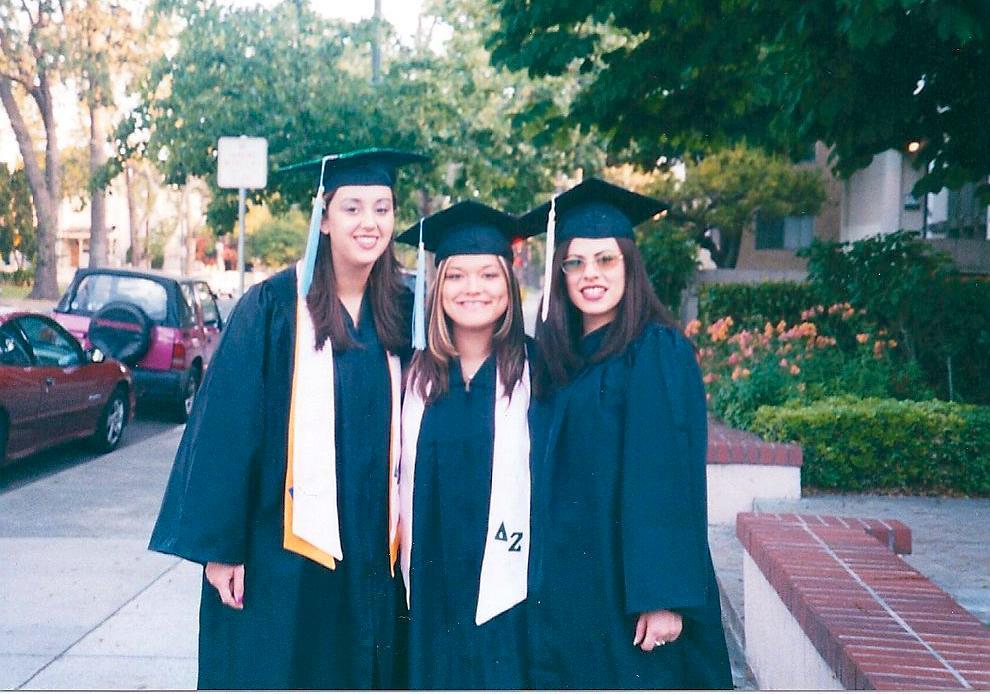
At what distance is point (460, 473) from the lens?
3053 millimetres

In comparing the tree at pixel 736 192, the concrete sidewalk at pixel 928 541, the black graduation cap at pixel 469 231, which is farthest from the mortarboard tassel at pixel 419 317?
the tree at pixel 736 192

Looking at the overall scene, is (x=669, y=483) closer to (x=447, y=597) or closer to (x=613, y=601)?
(x=613, y=601)

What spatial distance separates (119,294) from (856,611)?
31.8ft

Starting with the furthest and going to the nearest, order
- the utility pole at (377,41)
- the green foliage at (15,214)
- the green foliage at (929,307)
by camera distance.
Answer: the green foliage at (15,214), the utility pole at (377,41), the green foliage at (929,307)

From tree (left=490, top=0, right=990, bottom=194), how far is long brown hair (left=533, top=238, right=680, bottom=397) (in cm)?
232

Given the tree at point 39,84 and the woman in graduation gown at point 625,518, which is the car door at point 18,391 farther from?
the tree at point 39,84

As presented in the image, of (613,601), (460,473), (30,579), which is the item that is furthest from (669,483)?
(30,579)

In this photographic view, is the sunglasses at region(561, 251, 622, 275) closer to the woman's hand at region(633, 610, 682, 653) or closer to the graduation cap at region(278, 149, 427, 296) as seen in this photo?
the graduation cap at region(278, 149, 427, 296)

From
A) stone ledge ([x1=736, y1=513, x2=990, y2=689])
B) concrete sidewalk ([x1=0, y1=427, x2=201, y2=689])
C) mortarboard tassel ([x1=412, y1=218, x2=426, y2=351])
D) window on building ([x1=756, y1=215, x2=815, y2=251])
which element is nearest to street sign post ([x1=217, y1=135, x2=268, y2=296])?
concrete sidewalk ([x1=0, y1=427, x2=201, y2=689])

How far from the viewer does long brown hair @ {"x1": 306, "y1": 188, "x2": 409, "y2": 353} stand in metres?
3.21

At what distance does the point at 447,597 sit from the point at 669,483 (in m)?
0.72

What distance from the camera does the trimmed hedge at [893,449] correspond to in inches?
270

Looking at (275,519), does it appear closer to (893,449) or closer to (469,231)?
(469,231)

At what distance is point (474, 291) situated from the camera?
318 centimetres
